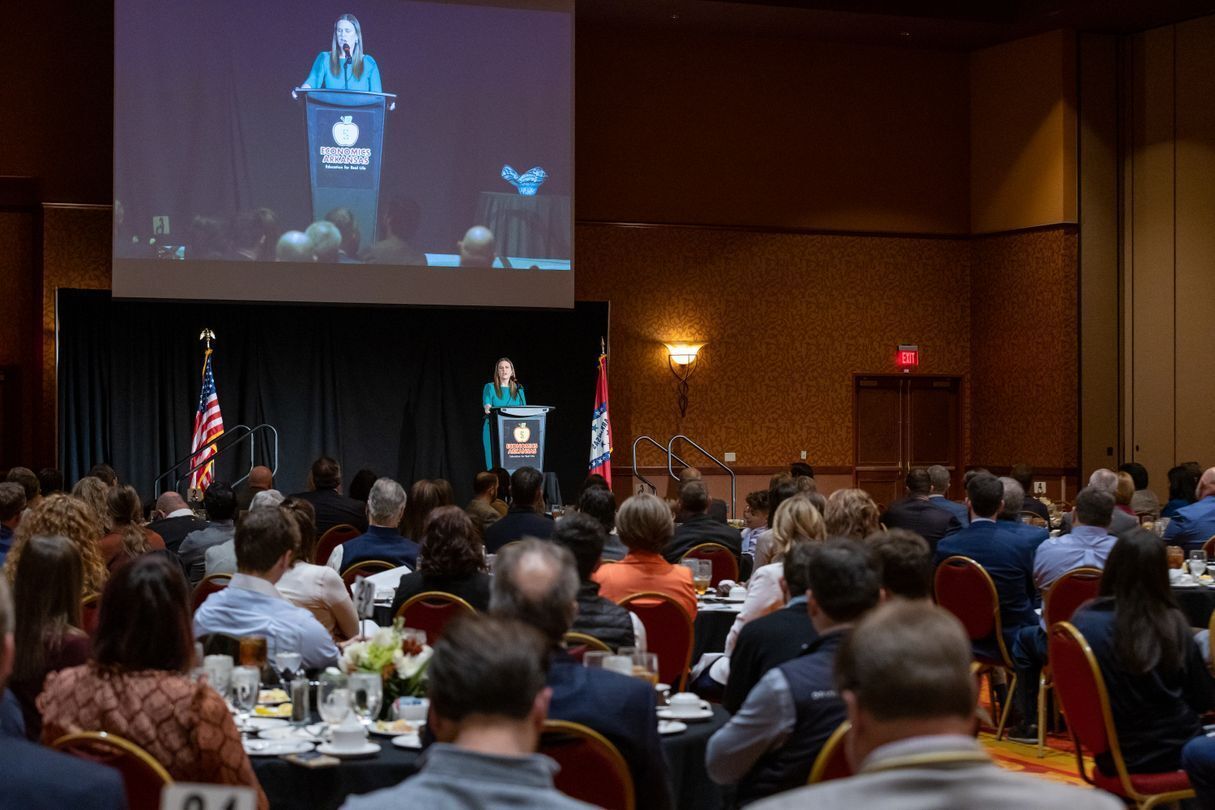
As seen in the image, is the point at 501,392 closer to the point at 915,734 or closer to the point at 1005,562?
the point at 1005,562

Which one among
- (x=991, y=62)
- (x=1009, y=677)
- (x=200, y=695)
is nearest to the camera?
(x=200, y=695)

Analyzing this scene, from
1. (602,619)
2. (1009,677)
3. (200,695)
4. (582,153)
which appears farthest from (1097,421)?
(200,695)

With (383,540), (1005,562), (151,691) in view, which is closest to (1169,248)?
(1005,562)

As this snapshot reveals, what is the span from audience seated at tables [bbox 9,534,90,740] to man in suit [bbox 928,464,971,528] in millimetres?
5575

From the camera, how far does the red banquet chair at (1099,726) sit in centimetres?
424

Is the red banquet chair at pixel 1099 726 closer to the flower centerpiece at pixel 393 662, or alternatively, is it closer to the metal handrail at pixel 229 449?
the flower centerpiece at pixel 393 662

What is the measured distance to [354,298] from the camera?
13.5 meters

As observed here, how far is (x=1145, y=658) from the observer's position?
4.19 meters

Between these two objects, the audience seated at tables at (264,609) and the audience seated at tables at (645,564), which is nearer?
the audience seated at tables at (264,609)

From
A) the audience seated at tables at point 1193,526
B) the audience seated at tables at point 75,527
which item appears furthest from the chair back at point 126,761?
the audience seated at tables at point 1193,526

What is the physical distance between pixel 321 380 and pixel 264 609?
10388 mm

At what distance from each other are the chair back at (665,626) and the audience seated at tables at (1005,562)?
1950mm

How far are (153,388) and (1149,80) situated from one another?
1101cm

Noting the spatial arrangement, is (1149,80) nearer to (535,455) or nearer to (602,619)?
(535,455)
